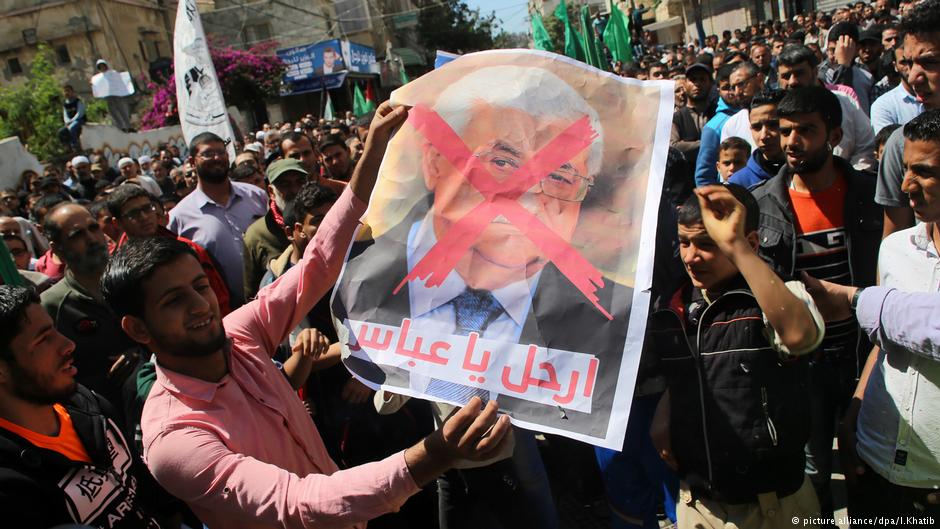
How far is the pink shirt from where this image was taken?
1.33 m

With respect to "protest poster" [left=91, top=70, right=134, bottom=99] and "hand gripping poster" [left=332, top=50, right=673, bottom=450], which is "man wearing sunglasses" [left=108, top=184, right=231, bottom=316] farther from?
"protest poster" [left=91, top=70, right=134, bottom=99]

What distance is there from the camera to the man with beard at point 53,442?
5.07ft

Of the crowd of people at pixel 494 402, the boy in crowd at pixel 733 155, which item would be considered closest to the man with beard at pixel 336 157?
the crowd of people at pixel 494 402

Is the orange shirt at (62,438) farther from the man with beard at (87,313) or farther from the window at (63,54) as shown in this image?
the window at (63,54)

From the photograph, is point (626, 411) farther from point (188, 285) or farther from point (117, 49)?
point (117, 49)

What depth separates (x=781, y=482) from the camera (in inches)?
73.2

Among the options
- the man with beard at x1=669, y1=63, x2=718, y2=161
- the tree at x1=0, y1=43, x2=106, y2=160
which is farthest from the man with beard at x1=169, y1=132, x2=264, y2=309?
the tree at x1=0, y1=43, x2=106, y2=160

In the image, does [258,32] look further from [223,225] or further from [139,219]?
[139,219]

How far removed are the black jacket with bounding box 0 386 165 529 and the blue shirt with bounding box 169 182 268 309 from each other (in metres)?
2.08

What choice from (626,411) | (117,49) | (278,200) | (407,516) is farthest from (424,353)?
(117,49)

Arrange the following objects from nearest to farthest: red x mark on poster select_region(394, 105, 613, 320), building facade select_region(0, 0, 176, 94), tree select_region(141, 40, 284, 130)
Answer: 1. red x mark on poster select_region(394, 105, 613, 320)
2. tree select_region(141, 40, 284, 130)
3. building facade select_region(0, 0, 176, 94)

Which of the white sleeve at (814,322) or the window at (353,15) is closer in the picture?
the white sleeve at (814,322)

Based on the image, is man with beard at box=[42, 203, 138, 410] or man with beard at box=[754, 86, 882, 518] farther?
man with beard at box=[42, 203, 138, 410]

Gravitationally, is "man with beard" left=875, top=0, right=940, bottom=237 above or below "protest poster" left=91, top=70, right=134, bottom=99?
A: below
